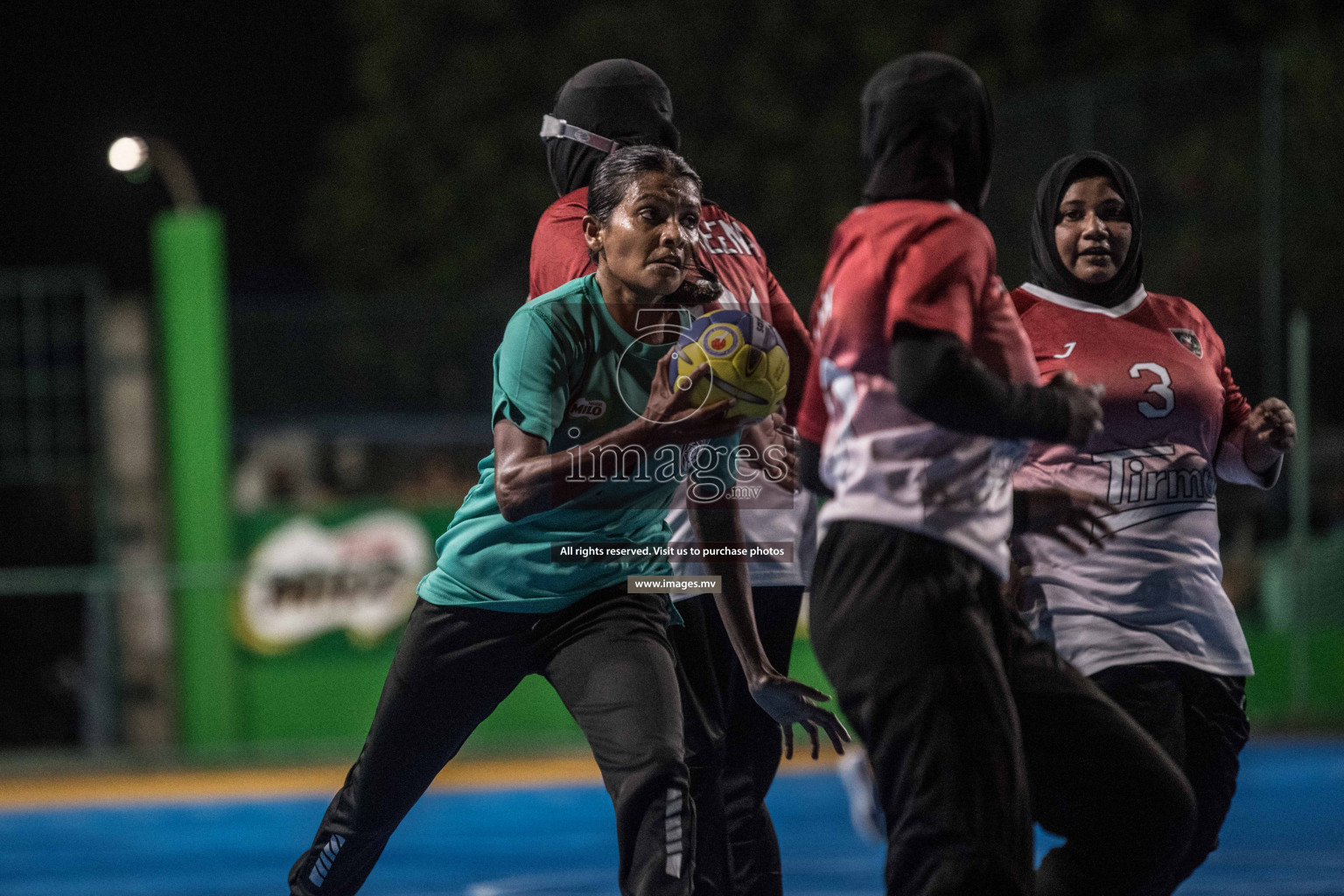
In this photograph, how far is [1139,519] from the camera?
159 inches

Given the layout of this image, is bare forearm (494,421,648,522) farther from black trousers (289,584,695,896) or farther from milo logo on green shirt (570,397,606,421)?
black trousers (289,584,695,896)

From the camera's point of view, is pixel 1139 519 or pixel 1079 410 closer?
pixel 1079 410

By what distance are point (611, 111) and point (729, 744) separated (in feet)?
5.70

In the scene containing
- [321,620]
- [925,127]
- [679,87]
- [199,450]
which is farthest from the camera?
[679,87]

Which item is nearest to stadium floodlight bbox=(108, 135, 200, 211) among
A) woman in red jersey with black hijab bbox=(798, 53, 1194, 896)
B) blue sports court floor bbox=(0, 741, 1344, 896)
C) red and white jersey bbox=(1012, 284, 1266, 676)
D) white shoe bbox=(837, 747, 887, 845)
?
blue sports court floor bbox=(0, 741, 1344, 896)

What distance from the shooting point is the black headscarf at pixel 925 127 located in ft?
10.0

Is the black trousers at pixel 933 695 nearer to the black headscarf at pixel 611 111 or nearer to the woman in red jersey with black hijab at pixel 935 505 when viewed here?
the woman in red jersey with black hijab at pixel 935 505

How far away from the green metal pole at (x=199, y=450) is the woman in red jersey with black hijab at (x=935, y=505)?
364 inches

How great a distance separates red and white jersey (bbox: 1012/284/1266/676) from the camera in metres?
3.98

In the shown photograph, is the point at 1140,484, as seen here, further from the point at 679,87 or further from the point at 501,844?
the point at 679,87

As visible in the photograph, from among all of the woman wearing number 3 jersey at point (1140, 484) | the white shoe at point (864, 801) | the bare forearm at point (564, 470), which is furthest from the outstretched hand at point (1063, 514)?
the white shoe at point (864, 801)

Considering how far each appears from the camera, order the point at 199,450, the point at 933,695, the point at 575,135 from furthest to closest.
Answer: the point at 199,450
the point at 575,135
the point at 933,695

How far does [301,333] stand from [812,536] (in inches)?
315

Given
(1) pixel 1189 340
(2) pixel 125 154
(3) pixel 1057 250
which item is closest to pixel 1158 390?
(1) pixel 1189 340
